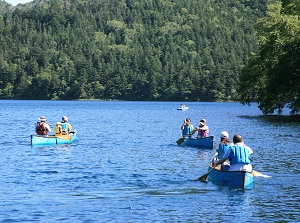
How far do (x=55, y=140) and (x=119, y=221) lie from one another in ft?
85.2

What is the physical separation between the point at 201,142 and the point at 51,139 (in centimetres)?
1059

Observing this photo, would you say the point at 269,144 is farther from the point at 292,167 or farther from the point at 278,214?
the point at 278,214

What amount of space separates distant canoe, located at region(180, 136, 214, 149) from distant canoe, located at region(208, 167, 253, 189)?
16.2 metres

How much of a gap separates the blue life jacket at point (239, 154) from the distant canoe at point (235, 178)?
471 mm

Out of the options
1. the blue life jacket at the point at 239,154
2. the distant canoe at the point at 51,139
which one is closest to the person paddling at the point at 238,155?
the blue life jacket at the point at 239,154

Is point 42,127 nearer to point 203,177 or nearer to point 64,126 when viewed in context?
point 64,126

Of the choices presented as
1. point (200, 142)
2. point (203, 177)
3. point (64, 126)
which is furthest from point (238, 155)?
point (64, 126)

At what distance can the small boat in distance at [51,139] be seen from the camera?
143 ft

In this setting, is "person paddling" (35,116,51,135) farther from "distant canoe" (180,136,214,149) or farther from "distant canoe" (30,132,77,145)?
"distant canoe" (180,136,214,149)

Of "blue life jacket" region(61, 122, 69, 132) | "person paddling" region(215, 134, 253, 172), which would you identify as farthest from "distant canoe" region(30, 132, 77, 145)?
"person paddling" region(215, 134, 253, 172)

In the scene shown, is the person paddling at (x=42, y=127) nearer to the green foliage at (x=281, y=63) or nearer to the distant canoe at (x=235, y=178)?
the distant canoe at (x=235, y=178)

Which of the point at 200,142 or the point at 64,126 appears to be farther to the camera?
the point at 64,126

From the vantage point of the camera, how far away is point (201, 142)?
4309 cm

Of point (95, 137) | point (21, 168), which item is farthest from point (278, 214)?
point (95, 137)
